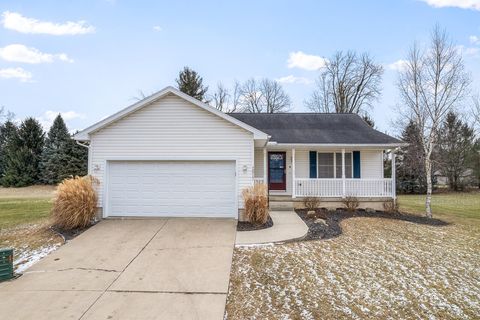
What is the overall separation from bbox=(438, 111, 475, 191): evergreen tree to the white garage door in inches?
930

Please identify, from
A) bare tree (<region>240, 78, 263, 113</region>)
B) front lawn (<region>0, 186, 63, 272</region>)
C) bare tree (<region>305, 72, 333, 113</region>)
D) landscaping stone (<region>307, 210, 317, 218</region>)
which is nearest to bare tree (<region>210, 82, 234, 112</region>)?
bare tree (<region>240, 78, 263, 113</region>)

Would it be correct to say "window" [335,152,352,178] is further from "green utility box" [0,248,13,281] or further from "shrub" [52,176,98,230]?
"green utility box" [0,248,13,281]

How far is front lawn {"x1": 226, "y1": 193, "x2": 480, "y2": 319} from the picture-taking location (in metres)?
4.35

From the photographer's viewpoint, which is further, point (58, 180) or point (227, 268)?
point (58, 180)

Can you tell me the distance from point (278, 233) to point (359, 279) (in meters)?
3.14

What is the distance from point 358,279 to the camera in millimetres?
5402

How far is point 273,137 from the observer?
45.0ft

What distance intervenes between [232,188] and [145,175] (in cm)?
297

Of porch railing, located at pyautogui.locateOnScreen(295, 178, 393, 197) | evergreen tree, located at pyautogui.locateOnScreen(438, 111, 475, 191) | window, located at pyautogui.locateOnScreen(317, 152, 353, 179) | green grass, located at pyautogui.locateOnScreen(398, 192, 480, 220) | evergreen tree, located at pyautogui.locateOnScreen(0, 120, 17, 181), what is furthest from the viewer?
evergreen tree, located at pyautogui.locateOnScreen(0, 120, 17, 181)

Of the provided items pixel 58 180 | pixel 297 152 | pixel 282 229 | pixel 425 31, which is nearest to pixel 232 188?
pixel 282 229

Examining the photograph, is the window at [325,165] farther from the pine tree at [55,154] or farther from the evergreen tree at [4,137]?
the evergreen tree at [4,137]

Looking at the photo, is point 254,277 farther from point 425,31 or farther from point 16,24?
point 16,24

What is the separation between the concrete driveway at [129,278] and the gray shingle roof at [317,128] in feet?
22.1

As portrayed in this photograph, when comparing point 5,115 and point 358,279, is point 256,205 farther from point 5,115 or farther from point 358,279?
point 5,115
